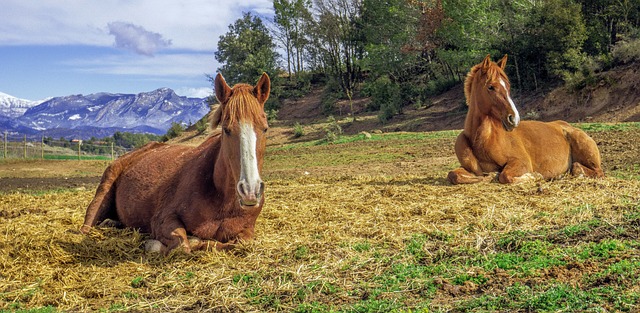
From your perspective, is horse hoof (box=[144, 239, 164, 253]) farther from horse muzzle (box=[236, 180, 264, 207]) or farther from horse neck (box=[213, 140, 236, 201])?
horse muzzle (box=[236, 180, 264, 207])

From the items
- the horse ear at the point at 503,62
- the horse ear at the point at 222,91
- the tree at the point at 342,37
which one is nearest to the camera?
the horse ear at the point at 222,91

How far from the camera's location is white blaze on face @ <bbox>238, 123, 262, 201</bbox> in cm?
476

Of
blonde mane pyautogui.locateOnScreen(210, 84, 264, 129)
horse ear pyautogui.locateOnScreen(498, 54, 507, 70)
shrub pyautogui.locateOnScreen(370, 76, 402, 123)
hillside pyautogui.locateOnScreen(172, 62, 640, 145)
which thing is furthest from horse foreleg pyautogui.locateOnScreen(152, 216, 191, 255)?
shrub pyautogui.locateOnScreen(370, 76, 402, 123)

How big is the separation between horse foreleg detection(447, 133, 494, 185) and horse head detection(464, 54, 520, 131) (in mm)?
676

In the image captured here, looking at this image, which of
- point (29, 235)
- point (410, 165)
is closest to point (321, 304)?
point (29, 235)

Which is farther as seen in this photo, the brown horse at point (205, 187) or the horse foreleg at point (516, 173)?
the horse foreleg at point (516, 173)

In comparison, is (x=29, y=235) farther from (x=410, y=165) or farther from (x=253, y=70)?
(x=253, y=70)

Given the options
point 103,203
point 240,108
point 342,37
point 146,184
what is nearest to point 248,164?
point 240,108

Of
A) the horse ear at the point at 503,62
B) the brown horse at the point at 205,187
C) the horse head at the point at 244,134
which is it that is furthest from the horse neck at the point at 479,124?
the horse head at the point at 244,134

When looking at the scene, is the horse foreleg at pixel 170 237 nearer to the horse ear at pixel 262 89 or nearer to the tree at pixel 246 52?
the horse ear at pixel 262 89

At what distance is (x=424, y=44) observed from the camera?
39000 mm

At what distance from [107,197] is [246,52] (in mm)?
47889

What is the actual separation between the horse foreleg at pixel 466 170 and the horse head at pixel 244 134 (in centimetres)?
485

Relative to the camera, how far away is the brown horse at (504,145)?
932cm
